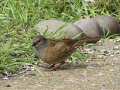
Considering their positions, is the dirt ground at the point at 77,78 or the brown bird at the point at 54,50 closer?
the dirt ground at the point at 77,78

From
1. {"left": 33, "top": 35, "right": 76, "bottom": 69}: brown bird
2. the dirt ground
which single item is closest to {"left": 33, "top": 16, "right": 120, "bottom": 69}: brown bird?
{"left": 33, "top": 35, "right": 76, "bottom": 69}: brown bird

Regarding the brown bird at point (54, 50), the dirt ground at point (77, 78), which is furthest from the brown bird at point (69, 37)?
the dirt ground at point (77, 78)

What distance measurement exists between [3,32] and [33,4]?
0.90 meters

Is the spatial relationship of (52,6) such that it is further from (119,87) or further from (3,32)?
(119,87)

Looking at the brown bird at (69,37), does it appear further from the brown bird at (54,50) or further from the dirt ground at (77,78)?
the dirt ground at (77,78)

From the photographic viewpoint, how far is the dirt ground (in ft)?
12.2

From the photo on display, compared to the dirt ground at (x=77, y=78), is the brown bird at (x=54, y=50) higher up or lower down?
higher up

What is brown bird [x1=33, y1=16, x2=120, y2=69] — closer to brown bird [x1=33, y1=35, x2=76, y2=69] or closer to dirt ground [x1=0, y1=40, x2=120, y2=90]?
brown bird [x1=33, y1=35, x2=76, y2=69]

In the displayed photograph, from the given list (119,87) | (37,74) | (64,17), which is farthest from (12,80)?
(64,17)

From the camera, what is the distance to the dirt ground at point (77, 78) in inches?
147

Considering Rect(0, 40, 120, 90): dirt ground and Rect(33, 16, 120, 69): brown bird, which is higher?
Rect(33, 16, 120, 69): brown bird

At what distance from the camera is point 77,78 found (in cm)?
394

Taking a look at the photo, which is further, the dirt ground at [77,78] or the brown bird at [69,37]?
the brown bird at [69,37]

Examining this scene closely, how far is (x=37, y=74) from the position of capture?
4.08 meters
